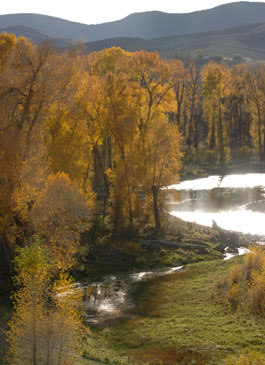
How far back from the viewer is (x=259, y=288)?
2058 centimetres

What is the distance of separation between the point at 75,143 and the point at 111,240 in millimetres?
9477

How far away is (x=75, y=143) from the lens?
36844mm

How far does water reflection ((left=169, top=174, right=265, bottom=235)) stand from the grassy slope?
1368cm

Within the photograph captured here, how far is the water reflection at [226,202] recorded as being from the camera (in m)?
40.2

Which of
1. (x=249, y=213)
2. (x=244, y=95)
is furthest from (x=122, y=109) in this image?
(x=244, y=95)

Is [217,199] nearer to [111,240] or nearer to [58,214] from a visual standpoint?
[111,240]

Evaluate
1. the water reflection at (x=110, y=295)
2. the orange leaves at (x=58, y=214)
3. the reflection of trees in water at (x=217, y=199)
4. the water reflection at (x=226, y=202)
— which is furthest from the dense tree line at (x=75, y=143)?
the reflection of trees in water at (x=217, y=199)

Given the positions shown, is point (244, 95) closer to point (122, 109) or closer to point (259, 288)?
point (122, 109)

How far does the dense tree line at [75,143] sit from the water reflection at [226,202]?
498 cm

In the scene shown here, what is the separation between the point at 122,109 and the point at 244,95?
50477 millimetres

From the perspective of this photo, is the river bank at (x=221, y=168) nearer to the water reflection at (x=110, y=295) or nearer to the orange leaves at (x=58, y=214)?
the water reflection at (x=110, y=295)

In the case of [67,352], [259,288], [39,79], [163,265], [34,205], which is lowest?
[163,265]

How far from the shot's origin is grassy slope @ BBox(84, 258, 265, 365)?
17156 mm

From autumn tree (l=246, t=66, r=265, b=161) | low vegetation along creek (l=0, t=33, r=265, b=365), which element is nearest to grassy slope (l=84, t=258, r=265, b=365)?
low vegetation along creek (l=0, t=33, r=265, b=365)
